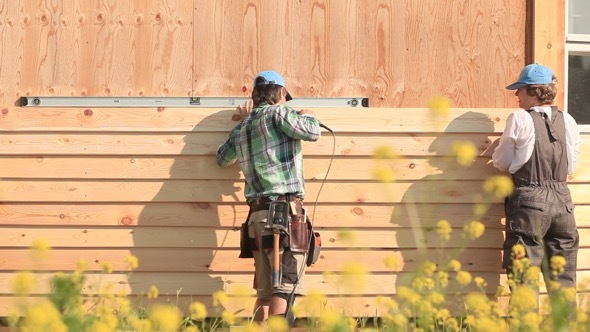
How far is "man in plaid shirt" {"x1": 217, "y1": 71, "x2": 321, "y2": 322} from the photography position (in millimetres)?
5633

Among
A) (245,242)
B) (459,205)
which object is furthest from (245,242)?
(459,205)

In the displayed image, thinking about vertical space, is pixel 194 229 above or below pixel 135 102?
below

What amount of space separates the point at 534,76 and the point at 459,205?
89cm

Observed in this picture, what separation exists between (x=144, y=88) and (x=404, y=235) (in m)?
1.79

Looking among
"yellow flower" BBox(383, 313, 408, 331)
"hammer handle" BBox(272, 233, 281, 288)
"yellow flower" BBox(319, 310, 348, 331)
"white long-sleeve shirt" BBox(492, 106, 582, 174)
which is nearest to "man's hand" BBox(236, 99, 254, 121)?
"hammer handle" BBox(272, 233, 281, 288)

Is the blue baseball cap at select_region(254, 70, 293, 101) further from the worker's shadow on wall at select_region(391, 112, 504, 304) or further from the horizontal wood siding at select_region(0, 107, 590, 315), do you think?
the worker's shadow on wall at select_region(391, 112, 504, 304)

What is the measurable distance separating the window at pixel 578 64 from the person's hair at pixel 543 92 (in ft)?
1.91

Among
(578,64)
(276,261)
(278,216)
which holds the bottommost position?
(276,261)

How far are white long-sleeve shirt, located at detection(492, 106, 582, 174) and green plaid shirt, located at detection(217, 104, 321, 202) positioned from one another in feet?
3.63

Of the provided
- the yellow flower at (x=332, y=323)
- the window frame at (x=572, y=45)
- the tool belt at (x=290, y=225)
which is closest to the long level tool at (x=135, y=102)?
the tool belt at (x=290, y=225)

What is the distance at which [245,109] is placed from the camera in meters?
6.17

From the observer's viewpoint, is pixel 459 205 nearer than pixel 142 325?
No

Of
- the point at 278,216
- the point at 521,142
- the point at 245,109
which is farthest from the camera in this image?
the point at 245,109

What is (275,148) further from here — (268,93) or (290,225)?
(290,225)
